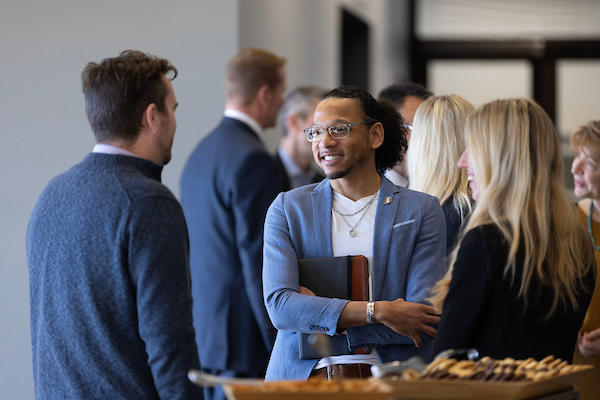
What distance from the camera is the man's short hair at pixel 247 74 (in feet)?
12.7

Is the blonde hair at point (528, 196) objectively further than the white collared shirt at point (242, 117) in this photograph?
No

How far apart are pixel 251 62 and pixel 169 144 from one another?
1.76 meters

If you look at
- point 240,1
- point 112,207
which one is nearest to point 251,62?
point 240,1

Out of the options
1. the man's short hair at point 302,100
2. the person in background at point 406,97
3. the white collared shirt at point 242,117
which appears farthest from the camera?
the man's short hair at point 302,100

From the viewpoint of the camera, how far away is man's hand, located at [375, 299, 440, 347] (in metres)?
2.09

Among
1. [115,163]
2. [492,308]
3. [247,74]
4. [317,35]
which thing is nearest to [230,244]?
[247,74]

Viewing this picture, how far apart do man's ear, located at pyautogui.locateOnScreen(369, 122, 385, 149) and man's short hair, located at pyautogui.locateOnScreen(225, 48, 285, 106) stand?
5.19ft

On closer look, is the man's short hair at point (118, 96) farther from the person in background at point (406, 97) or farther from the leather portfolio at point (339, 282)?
the person in background at point (406, 97)

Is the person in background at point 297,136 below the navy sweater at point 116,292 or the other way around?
the other way around

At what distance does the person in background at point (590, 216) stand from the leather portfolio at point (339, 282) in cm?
106

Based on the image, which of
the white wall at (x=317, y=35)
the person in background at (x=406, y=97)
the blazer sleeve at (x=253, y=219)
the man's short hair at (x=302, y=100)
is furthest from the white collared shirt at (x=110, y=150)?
the man's short hair at (x=302, y=100)

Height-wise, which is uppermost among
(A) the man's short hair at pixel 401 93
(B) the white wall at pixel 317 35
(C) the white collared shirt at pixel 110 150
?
(B) the white wall at pixel 317 35

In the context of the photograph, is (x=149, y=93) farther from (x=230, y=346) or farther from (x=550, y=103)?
(x=550, y=103)

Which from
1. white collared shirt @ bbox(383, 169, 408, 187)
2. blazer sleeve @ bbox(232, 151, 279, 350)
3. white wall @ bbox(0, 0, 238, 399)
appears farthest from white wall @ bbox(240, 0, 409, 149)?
white collared shirt @ bbox(383, 169, 408, 187)
